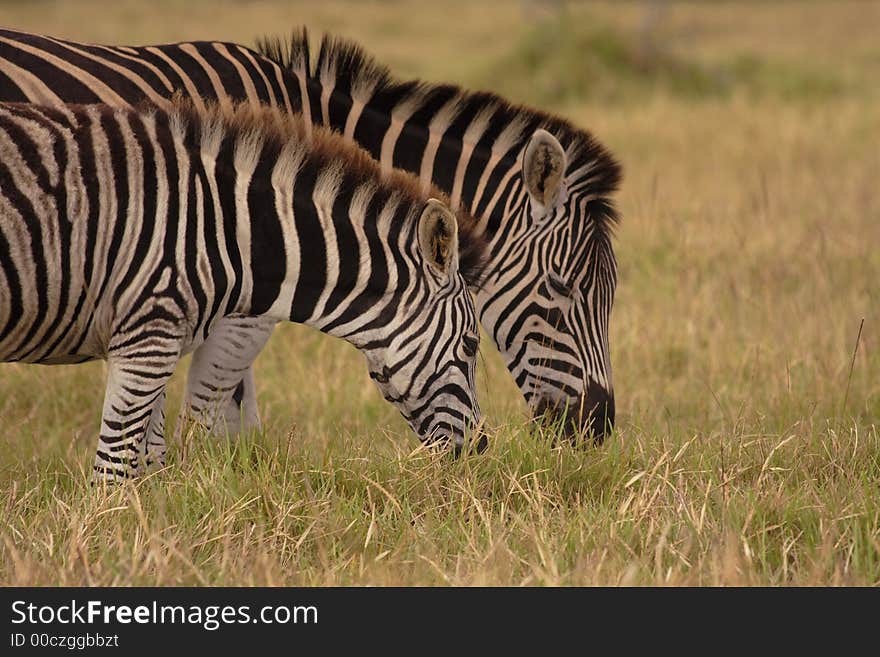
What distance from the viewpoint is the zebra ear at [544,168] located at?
5.06m

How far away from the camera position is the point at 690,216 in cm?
994

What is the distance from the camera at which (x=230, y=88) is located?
546 cm

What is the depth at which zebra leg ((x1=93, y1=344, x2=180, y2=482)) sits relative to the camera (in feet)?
13.9

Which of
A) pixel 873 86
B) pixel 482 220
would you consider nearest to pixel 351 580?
pixel 482 220

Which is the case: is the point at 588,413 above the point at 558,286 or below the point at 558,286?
below

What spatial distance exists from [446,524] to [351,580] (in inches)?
19.7

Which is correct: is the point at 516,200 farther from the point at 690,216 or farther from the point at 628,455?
the point at 690,216

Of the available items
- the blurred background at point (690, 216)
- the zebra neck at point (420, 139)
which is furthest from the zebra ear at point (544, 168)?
the blurred background at point (690, 216)

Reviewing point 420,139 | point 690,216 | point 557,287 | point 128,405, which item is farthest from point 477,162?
point 690,216

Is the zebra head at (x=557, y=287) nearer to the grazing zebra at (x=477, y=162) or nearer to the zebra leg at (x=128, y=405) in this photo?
the grazing zebra at (x=477, y=162)

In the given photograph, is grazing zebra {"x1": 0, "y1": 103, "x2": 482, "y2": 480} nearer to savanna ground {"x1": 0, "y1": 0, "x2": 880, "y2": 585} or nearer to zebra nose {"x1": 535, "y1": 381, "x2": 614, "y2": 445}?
savanna ground {"x1": 0, "y1": 0, "x2": 880, "y2": 585}

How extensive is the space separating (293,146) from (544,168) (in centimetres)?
122

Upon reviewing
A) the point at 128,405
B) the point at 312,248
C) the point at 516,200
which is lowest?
the point at 128,405
